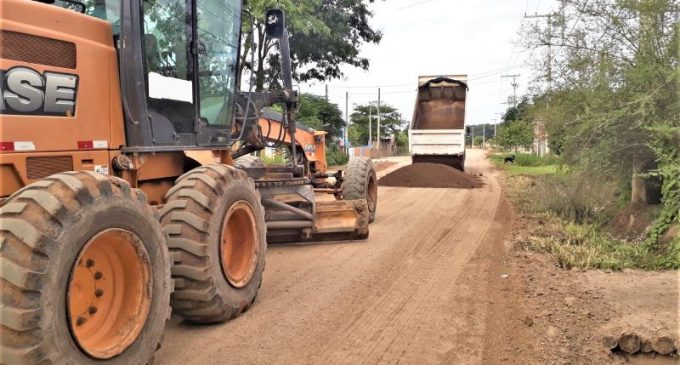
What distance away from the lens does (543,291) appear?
5547 mm

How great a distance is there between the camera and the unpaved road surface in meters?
4.09

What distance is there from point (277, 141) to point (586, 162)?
186 inches

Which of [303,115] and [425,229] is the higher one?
[303,115]

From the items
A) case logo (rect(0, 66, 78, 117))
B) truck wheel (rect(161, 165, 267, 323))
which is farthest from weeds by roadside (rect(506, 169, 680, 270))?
case logo (rect(0, 66, 78, 117))

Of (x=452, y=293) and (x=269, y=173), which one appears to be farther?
(x=269, y=173)

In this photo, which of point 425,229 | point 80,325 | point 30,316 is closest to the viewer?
point 30,316

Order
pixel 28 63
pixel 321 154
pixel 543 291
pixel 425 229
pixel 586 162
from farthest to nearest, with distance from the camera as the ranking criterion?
pixel 321 154 < pixel 425 229 < pixel 586 162 < pixel 543 291 < pixel 28 63

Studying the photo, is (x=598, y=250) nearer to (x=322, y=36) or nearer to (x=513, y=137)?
(x=322, y=36)

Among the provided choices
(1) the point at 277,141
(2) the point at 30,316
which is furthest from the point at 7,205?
(1) the point at 277,141

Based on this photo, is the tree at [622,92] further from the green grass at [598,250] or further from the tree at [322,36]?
the tree at [322,36]

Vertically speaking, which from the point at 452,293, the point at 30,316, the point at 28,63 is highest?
the point at 28,63

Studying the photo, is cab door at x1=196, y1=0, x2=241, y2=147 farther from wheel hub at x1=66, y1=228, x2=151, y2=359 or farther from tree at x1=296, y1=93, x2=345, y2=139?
tree at x1=296, y1=93, x2=345, y2=139

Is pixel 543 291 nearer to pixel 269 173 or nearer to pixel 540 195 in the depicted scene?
pixel 269 173

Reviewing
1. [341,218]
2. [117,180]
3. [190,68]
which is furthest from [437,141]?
[117,180]
